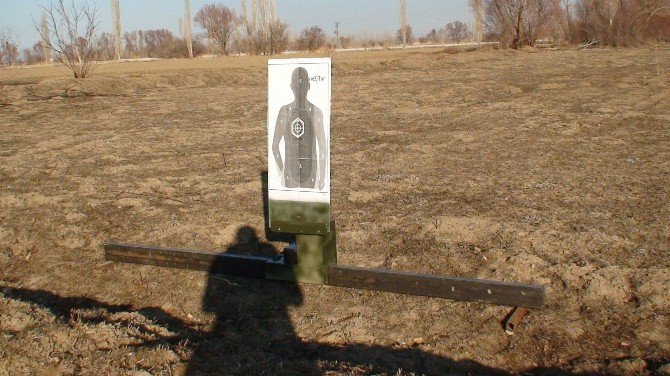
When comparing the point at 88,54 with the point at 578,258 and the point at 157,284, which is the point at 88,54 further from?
the point at 578,258

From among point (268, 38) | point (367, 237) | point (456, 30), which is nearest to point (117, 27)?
point (268, 38)

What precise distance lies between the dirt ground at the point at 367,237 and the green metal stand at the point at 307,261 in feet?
0.37

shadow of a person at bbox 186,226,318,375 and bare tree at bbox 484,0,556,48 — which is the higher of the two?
bare tree at bbox 484,0,556,48

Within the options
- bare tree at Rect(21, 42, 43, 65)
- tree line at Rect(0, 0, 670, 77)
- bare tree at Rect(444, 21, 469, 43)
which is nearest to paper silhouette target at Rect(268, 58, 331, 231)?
tree line at Rect(0, 0, 670, 77)

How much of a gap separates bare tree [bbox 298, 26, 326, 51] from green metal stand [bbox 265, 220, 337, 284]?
154ft

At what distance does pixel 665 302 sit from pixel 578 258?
74cm

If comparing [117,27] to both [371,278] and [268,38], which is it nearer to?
[268,38]

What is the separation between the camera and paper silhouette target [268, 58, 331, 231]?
3.93 metres

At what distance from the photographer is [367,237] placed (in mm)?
5227

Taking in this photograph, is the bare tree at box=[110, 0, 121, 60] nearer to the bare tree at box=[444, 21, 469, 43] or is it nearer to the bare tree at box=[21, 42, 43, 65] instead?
the bare tree at box=[21, 42, 43, 65]

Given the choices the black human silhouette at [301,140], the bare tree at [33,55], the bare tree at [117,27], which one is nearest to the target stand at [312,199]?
the black human silhouette at [301,140]

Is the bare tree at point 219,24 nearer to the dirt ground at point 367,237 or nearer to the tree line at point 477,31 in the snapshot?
the tree line at point 477,31

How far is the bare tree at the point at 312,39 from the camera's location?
4997 cm

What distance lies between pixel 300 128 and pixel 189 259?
4.42 feet
